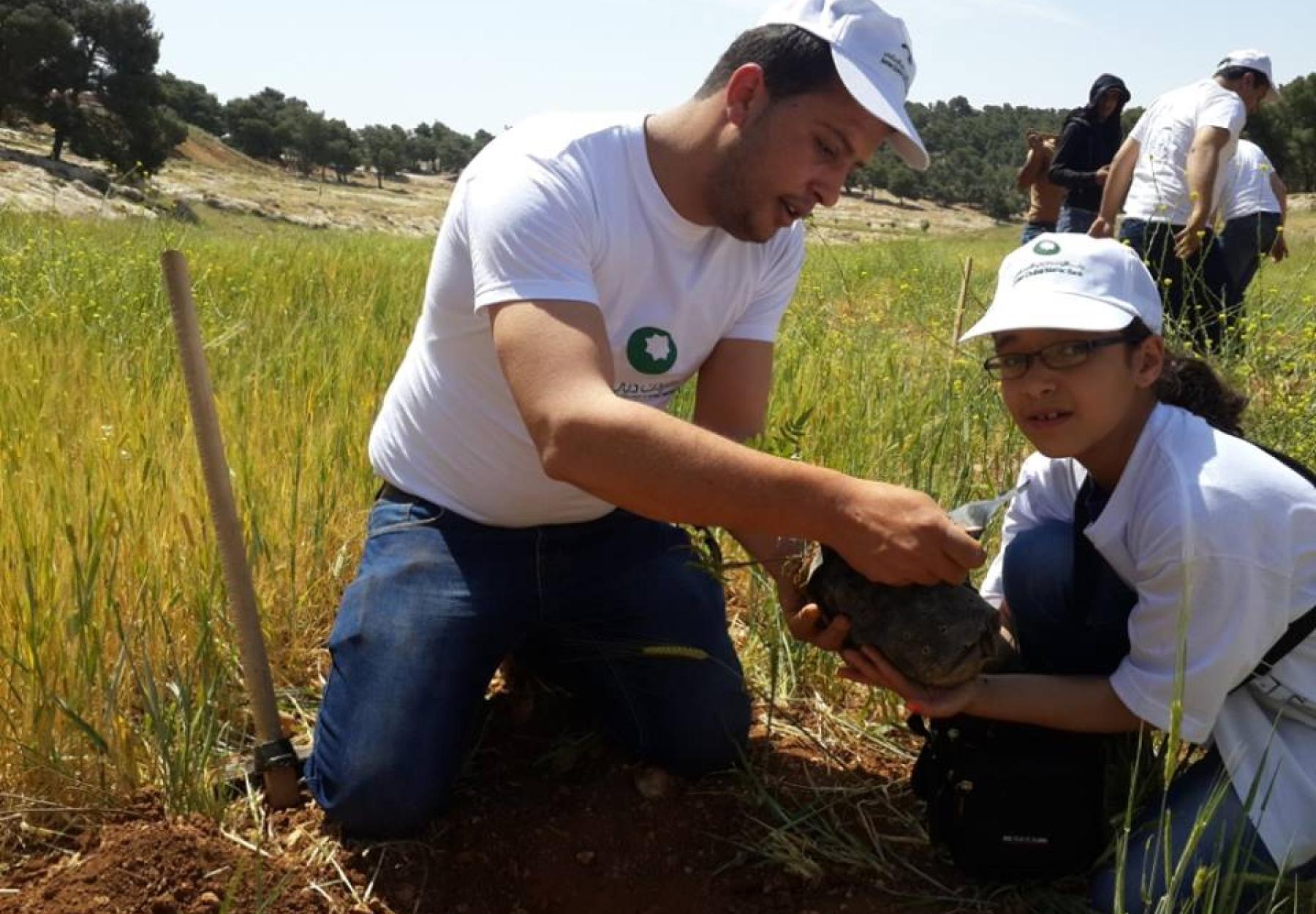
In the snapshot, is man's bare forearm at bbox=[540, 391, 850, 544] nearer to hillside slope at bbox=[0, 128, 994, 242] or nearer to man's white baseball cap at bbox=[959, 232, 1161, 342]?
man's white baseball cap at bbox=[959, 232, 1161, 342]

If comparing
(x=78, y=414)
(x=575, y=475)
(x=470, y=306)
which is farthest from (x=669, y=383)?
(x=78, y=414)

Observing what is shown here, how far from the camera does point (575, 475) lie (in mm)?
1485

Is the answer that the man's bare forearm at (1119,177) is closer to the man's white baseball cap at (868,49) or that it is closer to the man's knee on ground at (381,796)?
the man's white baseball cap at (868,49)

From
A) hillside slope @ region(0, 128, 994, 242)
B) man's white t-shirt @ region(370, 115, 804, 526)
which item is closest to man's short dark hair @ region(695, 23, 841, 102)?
man's white t-shirt @ region(370, 115, 804, 526)

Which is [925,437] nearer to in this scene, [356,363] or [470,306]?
[470,306]

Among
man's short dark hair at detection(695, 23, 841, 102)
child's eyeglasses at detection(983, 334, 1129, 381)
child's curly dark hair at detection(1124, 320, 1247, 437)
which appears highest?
man's short dark hair at detection(695, 23, 841, 102)

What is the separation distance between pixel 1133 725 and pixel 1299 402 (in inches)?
63.3

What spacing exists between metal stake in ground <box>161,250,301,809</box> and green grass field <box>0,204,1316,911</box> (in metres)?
0.08

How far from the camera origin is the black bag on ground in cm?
175

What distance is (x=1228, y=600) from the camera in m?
1.51

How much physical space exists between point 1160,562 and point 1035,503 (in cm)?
51

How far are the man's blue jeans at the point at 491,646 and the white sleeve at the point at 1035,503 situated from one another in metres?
0.54

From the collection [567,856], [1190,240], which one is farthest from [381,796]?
[1190,240]

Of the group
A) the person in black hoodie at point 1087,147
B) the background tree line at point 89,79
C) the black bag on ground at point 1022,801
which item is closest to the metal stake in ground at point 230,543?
the black bag on ground at point 1022,801
